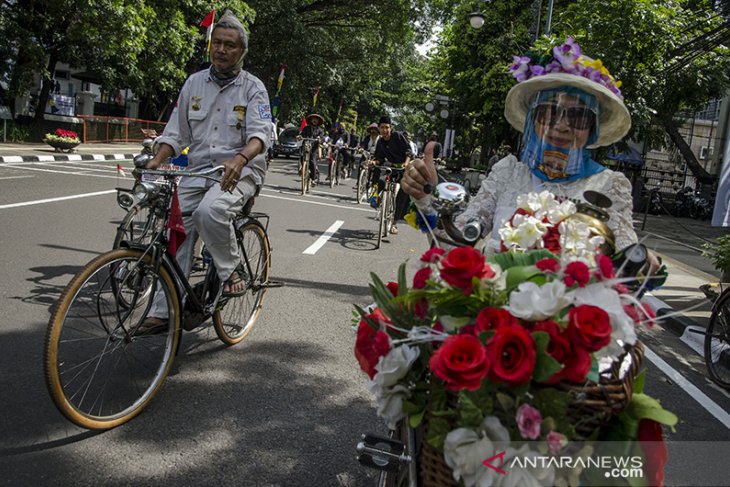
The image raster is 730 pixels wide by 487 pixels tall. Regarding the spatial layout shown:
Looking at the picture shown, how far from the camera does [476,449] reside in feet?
4.65

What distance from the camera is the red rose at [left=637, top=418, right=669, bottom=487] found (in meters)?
1.47

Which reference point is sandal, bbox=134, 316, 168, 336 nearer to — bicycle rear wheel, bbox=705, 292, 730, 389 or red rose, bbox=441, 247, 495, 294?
red rose, bbox=441, 247, 495, 294

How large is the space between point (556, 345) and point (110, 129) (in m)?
27.9

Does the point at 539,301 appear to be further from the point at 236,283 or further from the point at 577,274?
the point at 236,283

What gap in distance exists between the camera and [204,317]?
12.4 ft

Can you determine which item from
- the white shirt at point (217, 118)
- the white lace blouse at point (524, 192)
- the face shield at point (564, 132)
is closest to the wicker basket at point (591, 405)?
the white lace blouse at point (524, 192)

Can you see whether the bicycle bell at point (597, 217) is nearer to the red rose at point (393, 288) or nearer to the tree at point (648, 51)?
the red rose at point (393, 288)

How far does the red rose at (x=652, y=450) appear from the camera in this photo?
1471 mm

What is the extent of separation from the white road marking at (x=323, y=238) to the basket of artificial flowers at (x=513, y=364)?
656 cm

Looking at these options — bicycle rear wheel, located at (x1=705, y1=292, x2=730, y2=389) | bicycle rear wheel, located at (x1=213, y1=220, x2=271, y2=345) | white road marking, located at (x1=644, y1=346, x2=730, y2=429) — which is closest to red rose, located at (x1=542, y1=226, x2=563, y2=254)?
bicycle rear wheel, located at (x1=213, y1=220, x2=271, y2=345)

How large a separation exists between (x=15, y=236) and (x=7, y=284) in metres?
2.03

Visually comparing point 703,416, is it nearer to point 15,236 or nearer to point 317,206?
point 15,236

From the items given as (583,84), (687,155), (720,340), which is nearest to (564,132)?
(583,84)

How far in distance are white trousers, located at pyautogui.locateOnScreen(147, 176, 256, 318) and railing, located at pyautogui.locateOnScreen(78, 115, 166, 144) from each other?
22.1 meters
